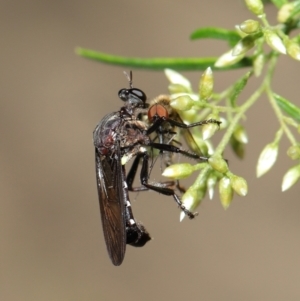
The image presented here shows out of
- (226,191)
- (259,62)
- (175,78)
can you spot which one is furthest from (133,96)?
(226,191)

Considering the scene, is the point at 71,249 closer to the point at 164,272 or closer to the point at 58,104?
the point at 164,272

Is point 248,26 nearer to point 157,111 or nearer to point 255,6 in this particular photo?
point 255,6

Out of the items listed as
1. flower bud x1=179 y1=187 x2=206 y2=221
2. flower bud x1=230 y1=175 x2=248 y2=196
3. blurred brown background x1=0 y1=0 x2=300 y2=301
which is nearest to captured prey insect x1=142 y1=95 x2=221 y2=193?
flower bud x1=179 y1=187 x2=206 y2=221

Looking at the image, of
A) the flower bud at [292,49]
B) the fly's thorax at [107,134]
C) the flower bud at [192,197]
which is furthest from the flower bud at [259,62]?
the fly's thorax at [107,134]

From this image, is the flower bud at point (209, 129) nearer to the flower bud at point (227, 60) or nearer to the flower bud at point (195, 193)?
the flower bud at point (195, 193)

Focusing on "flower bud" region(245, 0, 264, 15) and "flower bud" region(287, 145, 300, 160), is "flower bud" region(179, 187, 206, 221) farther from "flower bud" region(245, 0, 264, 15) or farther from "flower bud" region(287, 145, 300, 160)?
"flower bud" region(245, 0, 264, 15)

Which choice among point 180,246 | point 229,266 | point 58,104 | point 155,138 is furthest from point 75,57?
point 155,138
